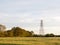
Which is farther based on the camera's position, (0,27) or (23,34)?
(0,27)

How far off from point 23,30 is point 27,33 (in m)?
2.61

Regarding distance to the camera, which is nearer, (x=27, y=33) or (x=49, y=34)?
(x=49, y=34)

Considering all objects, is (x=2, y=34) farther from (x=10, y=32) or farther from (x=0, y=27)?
(x=0, y=27)

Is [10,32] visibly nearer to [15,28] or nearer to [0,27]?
[15,28]

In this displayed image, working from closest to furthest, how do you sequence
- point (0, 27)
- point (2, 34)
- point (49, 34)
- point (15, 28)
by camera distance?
point (49, 34) < point (2, 34) < point (15, 28) < point (0, 27)

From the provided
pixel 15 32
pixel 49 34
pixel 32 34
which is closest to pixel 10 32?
pixel 15 32

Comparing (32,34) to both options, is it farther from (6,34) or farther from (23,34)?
(6,34)

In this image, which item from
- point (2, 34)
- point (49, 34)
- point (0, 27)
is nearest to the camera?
point (49, 34)

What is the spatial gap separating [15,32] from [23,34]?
3.48 m

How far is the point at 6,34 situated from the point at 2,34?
1482 mm

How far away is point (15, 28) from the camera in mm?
82938

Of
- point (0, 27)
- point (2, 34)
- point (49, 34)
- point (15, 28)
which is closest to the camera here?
point (49, 34)

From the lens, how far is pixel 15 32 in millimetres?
81688

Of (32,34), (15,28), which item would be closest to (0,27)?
(15,28)
